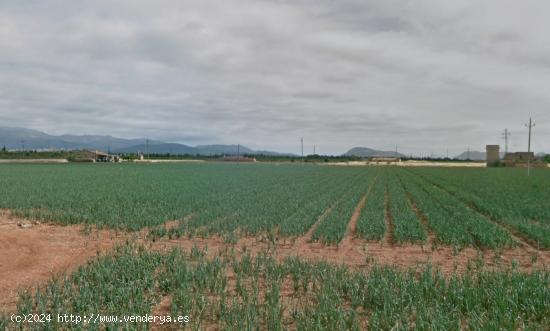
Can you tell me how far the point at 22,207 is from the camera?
61.1 ft

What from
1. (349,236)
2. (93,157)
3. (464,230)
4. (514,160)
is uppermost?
(514,160)

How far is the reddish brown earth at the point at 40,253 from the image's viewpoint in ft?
25.7

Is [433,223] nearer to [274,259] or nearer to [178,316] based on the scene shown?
[274,259]

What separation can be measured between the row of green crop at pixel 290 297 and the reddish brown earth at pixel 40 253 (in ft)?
2.18

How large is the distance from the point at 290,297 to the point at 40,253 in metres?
7.51

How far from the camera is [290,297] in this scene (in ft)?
23.0

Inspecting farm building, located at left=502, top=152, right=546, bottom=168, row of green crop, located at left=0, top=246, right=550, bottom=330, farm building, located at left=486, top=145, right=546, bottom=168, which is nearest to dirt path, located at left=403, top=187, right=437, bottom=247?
row of green crop, located at left=0, top=246, right=550, bottom=330

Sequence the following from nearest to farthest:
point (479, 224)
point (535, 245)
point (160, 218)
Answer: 1. point (535, 245)
2. point (479, 224)
3. point (160, 218)

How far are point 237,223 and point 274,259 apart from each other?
5571mm

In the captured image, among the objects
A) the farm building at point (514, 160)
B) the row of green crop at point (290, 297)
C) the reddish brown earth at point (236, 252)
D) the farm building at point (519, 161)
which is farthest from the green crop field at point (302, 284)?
the farm building at point (519, 161)

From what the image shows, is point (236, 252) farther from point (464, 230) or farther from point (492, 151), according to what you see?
point (492, 151)

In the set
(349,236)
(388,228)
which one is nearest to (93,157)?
(388,228)

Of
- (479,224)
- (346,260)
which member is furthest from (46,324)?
(479,224)

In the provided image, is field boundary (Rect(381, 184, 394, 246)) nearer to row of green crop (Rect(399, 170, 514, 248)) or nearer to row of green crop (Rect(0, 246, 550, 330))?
row of green crop (Rect(399, 170, 514, 248))
